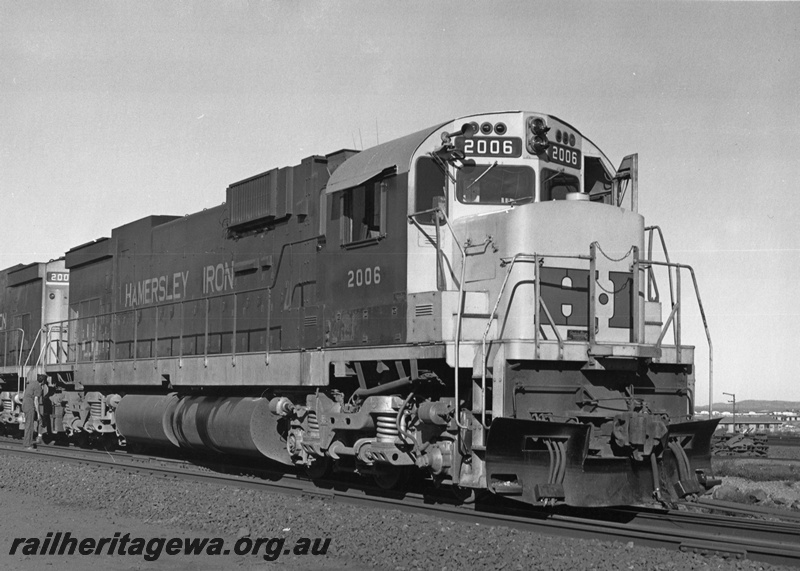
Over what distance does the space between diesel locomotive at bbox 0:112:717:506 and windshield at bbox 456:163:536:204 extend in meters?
0.01

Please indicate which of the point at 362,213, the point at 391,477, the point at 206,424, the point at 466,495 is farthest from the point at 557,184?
the point at 206,424

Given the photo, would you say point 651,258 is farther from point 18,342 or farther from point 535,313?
point 18,342

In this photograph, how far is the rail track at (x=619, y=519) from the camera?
697 cm

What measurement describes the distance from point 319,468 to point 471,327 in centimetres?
345

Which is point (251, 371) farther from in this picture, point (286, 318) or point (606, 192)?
point (606, 192)

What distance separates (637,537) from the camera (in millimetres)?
7359

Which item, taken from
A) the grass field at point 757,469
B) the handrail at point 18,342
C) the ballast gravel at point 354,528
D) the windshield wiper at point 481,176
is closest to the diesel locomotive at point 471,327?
the windshield wiper at point 481,176

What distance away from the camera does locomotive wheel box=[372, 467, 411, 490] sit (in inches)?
391

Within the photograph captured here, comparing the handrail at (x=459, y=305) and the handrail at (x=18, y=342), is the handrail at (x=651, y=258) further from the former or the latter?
the handrail at (x=18, y=342)

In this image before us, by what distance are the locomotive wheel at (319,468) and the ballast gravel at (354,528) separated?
1129 mm

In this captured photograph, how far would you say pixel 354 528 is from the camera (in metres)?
7.77

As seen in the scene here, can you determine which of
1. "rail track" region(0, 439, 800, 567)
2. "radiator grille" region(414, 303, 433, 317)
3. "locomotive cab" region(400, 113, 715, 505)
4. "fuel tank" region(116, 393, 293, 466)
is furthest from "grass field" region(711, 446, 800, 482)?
"radiator grille" region(414, 303, 433, 317)

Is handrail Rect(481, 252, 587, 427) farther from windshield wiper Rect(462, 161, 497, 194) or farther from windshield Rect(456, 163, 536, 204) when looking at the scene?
windshield wiper Rect(462, 161, 497, 194)

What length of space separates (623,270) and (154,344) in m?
8.36
